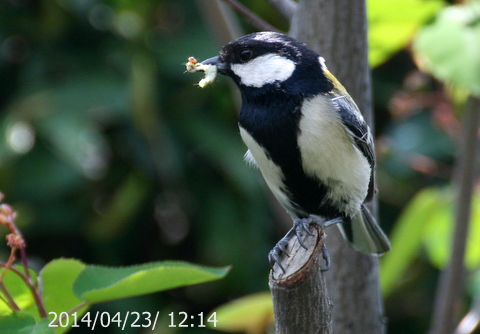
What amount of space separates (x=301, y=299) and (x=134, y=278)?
13.0 inches

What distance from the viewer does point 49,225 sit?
268 centimetres

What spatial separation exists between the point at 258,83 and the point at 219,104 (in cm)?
126

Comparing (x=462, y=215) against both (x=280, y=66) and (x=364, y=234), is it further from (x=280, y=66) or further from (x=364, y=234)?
(x=280, y=66)

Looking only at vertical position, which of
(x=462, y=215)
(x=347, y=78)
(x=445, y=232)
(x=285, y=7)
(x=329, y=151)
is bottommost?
(x=445, y=232)

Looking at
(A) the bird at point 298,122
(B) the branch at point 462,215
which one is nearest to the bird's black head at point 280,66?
(A) the bird at point 298,122

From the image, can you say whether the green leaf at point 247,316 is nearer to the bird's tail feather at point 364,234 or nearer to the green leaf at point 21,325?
the bird's tail feather at point 364,234

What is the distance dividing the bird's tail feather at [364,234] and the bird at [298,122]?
0.12m

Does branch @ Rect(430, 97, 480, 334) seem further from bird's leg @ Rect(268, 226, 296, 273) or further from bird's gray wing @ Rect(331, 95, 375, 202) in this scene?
bird's leg @ Rect(268, 226, 296, 273)

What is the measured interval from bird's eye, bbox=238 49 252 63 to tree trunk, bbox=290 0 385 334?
0.17 metres

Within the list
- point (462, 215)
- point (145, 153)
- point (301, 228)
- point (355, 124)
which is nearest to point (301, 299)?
point (301, 228)

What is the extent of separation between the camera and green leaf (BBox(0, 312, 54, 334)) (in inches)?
41.2

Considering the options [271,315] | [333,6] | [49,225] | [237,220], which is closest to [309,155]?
[333,6]

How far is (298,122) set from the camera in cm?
154

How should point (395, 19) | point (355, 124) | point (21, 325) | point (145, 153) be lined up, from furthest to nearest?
point (145, 153) < point (395, 19) < point (355, 124) < point (21, 325)
